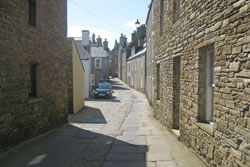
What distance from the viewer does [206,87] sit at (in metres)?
5.65

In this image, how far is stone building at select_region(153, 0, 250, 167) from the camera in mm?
3717

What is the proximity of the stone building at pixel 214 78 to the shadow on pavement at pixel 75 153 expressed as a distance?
168 centimetres

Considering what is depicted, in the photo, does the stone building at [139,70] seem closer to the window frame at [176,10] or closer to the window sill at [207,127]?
the window frame at [176,10]

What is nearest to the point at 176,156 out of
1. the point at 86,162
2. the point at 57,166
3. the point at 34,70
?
the point at 86,162

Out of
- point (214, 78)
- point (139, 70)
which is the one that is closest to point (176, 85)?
point (214, 78)

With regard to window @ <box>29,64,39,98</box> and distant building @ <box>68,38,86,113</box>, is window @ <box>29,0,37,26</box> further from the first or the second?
distant building @ <box>68,38,86,113</box>

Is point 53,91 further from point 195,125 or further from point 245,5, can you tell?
point 245,5

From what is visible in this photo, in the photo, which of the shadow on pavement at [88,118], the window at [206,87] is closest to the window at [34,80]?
the shadow on pavement at [88,118]

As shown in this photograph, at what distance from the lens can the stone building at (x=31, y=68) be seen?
6.48 meters

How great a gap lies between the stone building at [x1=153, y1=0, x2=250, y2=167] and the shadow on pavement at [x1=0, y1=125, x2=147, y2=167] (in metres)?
1.68

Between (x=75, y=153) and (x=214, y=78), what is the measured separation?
423cm

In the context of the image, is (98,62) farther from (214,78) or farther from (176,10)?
(214,78)

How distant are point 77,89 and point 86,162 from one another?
1127 cm

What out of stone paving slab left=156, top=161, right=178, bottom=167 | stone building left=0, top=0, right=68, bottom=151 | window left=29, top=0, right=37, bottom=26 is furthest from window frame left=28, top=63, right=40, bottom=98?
stone paving slab left=156, top=161, right=178, bottom=167
